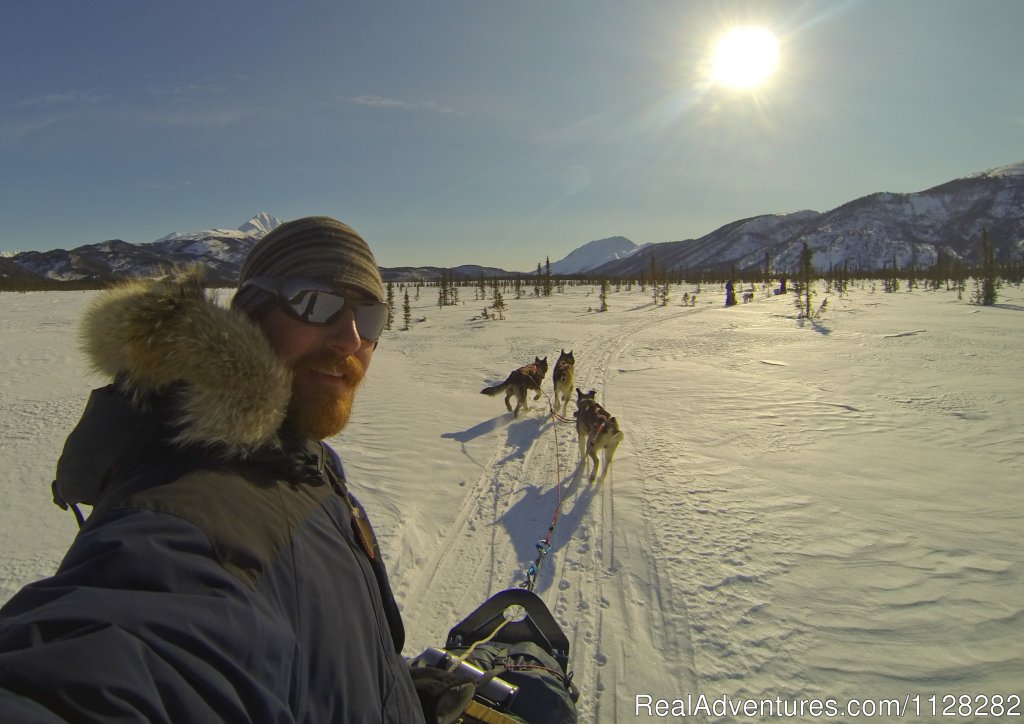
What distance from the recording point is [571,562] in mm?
3818

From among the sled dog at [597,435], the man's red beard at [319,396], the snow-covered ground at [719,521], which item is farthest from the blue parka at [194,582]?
the sled dog at [597,435]

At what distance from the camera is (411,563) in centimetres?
382

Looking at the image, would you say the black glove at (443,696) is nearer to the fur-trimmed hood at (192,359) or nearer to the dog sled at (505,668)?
the dog sled at (505,668)

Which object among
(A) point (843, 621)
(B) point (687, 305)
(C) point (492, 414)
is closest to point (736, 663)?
(A) point (843, 621)

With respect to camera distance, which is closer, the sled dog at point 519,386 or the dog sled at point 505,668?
the dog sled at point 505,668

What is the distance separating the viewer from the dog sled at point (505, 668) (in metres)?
1.73

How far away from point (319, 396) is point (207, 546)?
704 mm

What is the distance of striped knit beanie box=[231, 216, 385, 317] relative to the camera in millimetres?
1737

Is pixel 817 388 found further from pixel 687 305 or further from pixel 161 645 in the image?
pixel 687 305

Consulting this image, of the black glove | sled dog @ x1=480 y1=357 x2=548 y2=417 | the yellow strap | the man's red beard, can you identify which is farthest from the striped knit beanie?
sled dog @ x1=480 y1=357 x2=548 y2=417

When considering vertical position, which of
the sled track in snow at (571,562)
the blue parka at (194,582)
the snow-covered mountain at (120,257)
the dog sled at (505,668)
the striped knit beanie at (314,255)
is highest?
the snow-covered mountain at (120,257)

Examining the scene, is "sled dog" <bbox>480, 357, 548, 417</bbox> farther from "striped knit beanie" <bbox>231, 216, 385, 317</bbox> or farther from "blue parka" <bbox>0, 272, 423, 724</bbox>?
"blue parka" <bbox>0, 272, 423, 724</bbox>

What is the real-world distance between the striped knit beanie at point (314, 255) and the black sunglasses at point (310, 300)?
0.25 ft

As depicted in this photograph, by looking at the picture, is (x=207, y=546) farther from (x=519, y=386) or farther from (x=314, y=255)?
(x=519, y=386)
